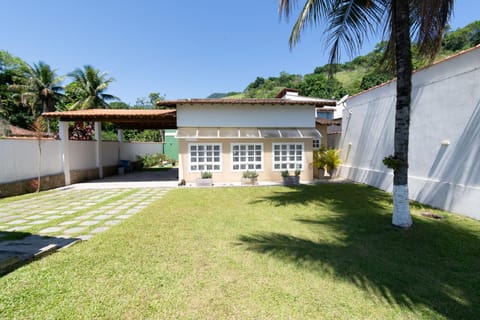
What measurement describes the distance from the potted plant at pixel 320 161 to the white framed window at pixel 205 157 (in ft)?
25.1

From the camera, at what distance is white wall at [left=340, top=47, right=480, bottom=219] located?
7785 millimetres

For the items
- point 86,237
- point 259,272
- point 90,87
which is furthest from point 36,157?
point 90,87

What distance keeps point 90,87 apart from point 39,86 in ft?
26.6

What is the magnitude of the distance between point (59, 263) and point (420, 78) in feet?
49.3

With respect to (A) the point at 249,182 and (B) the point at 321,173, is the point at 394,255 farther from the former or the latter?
(B) the point at 321,173

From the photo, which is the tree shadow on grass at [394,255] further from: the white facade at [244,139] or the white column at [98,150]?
the white column at [98,150]

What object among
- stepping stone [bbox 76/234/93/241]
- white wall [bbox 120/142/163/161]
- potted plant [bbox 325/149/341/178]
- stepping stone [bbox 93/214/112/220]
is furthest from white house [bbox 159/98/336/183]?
white wall [bbox 120/142/163/161]

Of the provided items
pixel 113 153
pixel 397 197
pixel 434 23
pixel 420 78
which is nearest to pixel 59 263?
pixel 397 197

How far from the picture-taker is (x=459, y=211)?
26.9 feet

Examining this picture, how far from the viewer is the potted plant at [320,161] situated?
17047 millimetres

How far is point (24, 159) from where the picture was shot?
1248 centimetres

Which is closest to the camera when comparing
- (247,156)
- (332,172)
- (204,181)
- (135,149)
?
(204,181)

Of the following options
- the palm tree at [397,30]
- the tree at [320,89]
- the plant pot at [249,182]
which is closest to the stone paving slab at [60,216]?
the plant pot at [249,182]

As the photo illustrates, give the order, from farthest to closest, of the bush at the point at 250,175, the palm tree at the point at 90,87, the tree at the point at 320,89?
the tree at the point at 320,89 < the palm tree at the point at 90,87 < the bush at the point at 250,175
